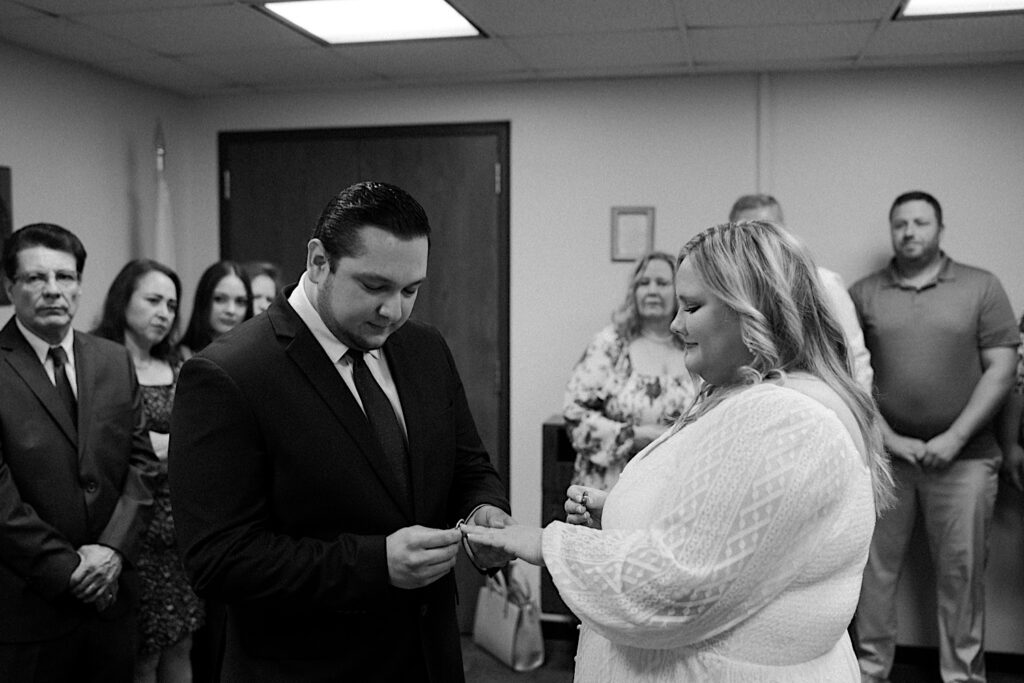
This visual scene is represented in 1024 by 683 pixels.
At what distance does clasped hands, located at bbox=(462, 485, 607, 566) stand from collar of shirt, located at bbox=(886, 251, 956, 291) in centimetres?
237

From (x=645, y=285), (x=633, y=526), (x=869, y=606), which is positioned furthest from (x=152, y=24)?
(x=869, y=606)

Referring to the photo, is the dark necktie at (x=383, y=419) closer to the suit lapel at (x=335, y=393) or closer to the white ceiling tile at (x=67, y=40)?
the suit lapel at (x=335, y=393)

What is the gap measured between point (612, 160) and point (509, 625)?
201 centimetres

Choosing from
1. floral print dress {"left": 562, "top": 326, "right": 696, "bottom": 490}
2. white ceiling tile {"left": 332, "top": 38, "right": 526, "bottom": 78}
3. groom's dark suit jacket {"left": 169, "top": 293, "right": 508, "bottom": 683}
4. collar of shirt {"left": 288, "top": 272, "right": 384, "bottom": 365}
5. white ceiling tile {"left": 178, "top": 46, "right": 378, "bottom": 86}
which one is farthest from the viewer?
white ceiling tile {"left": 178, "top": 46, "right": 378, "bottom": 86}

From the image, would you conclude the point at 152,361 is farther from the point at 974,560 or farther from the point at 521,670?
the point at 974,560

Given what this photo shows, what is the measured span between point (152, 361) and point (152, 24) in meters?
1.14

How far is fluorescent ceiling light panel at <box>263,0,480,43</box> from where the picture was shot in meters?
3.07

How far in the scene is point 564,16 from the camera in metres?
3.08

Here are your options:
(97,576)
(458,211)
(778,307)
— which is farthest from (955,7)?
(97,576)

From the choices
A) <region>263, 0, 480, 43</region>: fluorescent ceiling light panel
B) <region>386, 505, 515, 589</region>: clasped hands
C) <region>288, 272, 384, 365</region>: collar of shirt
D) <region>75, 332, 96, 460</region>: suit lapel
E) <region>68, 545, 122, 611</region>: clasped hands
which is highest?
<region>263, 0, 480, 43</region>: fluorescent ceiling light panel

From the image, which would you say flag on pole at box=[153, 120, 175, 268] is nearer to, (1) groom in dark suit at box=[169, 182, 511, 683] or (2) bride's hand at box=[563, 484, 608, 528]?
(1) groom in dark suit at box=[169, 182, 511, 683]

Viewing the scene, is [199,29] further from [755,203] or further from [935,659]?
[935,659]

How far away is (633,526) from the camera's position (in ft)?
4.66

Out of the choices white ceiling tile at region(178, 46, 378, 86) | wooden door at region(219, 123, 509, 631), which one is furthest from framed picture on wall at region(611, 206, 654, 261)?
white ceiling tile at region(178, 46, 378, 86)
